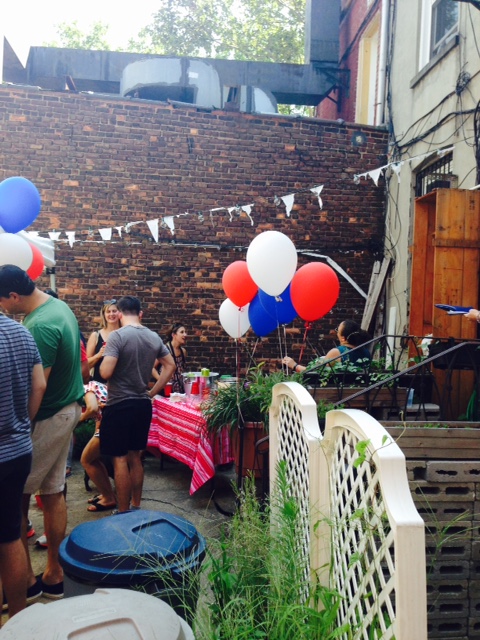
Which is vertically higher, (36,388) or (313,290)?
(313,290)

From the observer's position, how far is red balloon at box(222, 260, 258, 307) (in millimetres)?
5332

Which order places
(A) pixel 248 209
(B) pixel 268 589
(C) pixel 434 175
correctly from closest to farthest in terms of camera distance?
(B) pixel 268 589, (C) pixel 434 175, (A) pixel 248 209

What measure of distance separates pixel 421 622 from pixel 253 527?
1.24 metres

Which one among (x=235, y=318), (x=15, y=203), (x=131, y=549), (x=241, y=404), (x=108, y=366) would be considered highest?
(x=15, y=203)

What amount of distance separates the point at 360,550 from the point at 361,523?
0.07 m

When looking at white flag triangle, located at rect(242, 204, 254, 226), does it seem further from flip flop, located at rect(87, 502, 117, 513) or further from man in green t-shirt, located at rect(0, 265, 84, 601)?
man in green t-shirt, located at rect(0, 265, 84, 601)

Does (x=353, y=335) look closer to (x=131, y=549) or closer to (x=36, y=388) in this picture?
(x=36, y=388)

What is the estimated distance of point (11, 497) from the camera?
279 centimetres

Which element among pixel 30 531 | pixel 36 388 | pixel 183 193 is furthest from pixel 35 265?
pixel 183 193

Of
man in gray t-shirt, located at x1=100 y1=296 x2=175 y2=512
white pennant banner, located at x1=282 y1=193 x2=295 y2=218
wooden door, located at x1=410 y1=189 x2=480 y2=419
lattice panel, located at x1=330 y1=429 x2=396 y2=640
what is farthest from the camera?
white pennant banner, located at x1=282 y1=193 x2=295 y2=218

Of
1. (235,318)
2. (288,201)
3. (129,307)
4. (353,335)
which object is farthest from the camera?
(288,201)

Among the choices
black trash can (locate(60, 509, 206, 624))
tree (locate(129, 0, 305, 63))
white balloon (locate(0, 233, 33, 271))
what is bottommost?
black trash can (locate(60, 509, 206, 624))

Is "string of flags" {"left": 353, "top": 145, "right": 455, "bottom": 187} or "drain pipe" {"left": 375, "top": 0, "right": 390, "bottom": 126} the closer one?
"string of flags" {"left": 353, "top": 145, "right": 455, "bottom": 187}

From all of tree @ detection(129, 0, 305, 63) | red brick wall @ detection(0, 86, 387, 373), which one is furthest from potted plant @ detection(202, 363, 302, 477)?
tree @ detection(129, 0, 305, 63)
